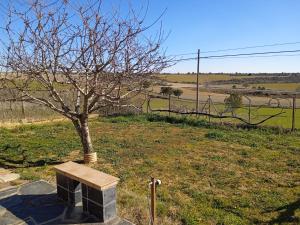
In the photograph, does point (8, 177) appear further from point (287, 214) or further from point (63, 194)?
point (287, 214)

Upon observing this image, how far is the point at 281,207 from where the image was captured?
520cm

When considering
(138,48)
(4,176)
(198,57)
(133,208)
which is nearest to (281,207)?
(133,208)

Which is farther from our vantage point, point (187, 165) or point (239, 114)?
point (239, 114)

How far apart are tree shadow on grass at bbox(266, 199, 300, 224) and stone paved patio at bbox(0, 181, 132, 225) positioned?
2.18 metres

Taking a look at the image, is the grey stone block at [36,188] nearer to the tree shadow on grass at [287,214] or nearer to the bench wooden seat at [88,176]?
the bench wooden seat at [88,176]

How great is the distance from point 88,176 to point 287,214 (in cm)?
303

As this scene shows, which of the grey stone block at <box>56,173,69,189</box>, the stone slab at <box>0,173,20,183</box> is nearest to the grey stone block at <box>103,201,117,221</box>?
the grey stone block at <box>56,173,69,189</box>

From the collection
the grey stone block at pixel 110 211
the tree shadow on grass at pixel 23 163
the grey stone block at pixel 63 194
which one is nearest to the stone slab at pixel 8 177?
the tree shadow on grass at pixel 23 163

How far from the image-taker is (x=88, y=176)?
182 inches

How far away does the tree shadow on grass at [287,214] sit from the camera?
15.2 ft

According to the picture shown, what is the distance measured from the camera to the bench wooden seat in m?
4.32

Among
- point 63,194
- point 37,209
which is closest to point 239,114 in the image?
point 63,194

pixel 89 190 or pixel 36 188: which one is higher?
pixel 89 190

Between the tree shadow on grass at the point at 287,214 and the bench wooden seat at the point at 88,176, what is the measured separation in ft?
7.77
